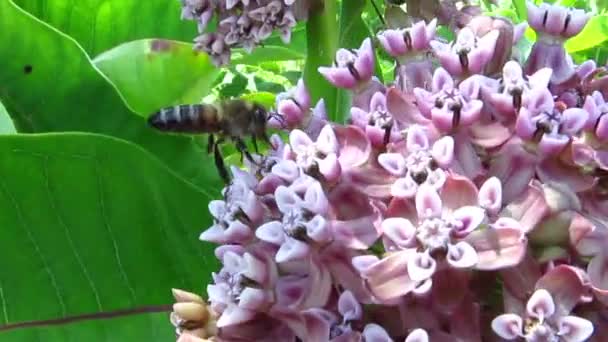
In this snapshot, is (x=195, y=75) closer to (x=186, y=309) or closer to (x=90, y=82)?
(x=90, y=82)

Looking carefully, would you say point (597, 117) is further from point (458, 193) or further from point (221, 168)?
point (221, 168)

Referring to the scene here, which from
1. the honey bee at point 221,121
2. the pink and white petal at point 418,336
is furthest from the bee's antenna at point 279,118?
the pink and white petal at point 418,336

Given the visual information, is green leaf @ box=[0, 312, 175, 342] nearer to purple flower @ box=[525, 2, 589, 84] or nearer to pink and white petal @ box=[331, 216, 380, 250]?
pink and white petal @ box=[331, 216, 380, 250]

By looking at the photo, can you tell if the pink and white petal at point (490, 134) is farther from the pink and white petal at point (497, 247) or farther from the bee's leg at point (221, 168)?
the bee's leg at point (221, 168)

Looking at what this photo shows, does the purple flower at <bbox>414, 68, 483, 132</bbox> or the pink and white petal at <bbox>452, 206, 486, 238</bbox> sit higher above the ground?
the purple flower at <bbox>414, 68, 483, 132</bbox>

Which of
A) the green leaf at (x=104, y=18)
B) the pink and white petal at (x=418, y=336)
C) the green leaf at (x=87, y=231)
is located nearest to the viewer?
the pink and white petal at (x=418, y=336)

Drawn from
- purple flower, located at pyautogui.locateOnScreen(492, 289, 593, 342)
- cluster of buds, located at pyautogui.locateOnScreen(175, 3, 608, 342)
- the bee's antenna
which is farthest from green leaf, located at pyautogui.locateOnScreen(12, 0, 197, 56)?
purple flower, located at pyautogui.locateOnScreen(492, 289, 593, 342)

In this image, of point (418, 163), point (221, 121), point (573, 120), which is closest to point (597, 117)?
point (573, 120)
